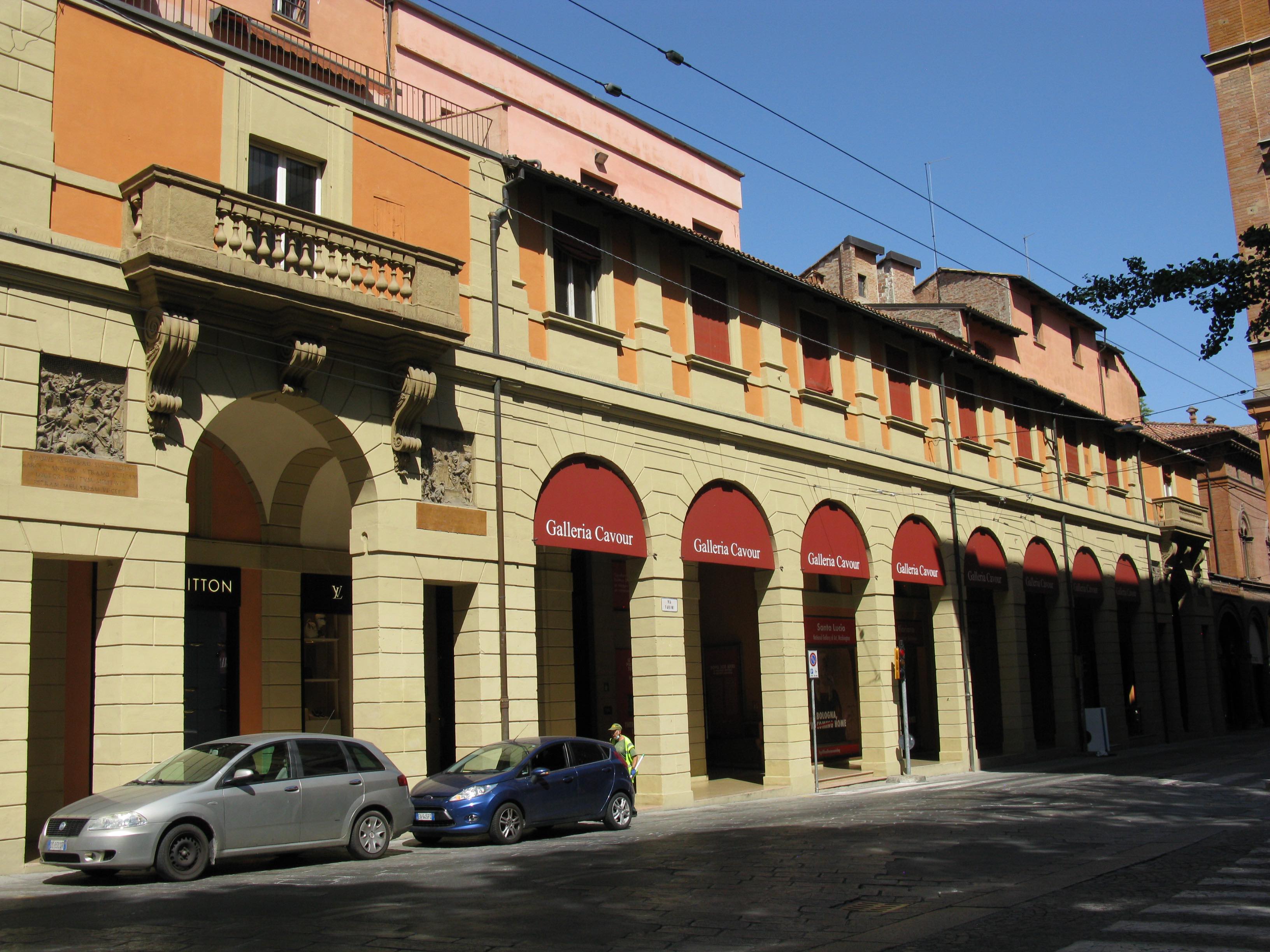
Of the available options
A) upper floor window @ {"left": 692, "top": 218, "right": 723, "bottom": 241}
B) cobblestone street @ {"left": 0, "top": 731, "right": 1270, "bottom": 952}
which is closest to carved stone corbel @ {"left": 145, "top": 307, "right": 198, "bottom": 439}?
cobblestone street @ {"left": 0, "top": 731, "right": 1270, "bottom": 952}

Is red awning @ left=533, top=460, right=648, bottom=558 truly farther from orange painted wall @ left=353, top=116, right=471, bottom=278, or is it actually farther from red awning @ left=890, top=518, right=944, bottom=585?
red awning @ left=890, top=518, right=944, bottom=585

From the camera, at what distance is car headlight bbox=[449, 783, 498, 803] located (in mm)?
15359

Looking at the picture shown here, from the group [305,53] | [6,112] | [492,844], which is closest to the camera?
[6,112]

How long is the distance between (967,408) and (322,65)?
19730 mm

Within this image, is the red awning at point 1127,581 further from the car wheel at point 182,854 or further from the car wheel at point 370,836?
the car wheel at point 182,854

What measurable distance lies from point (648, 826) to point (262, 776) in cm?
677

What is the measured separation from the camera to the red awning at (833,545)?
1033 inches

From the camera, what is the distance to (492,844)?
1555cm

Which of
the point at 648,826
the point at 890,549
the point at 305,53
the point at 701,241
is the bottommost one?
the point at 648,826

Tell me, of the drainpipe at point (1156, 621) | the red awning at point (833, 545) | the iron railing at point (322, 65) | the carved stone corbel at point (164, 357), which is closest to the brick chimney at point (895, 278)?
the drainpipe at point (1156, 621)

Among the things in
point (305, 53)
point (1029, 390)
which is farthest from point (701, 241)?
point (1029, 390)

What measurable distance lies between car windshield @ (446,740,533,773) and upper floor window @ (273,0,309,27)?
1482 centimetres

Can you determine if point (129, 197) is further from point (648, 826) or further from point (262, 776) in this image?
point (648, 826)

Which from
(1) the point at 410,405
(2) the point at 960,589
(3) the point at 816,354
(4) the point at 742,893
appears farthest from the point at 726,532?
(4) the point at 742,893
